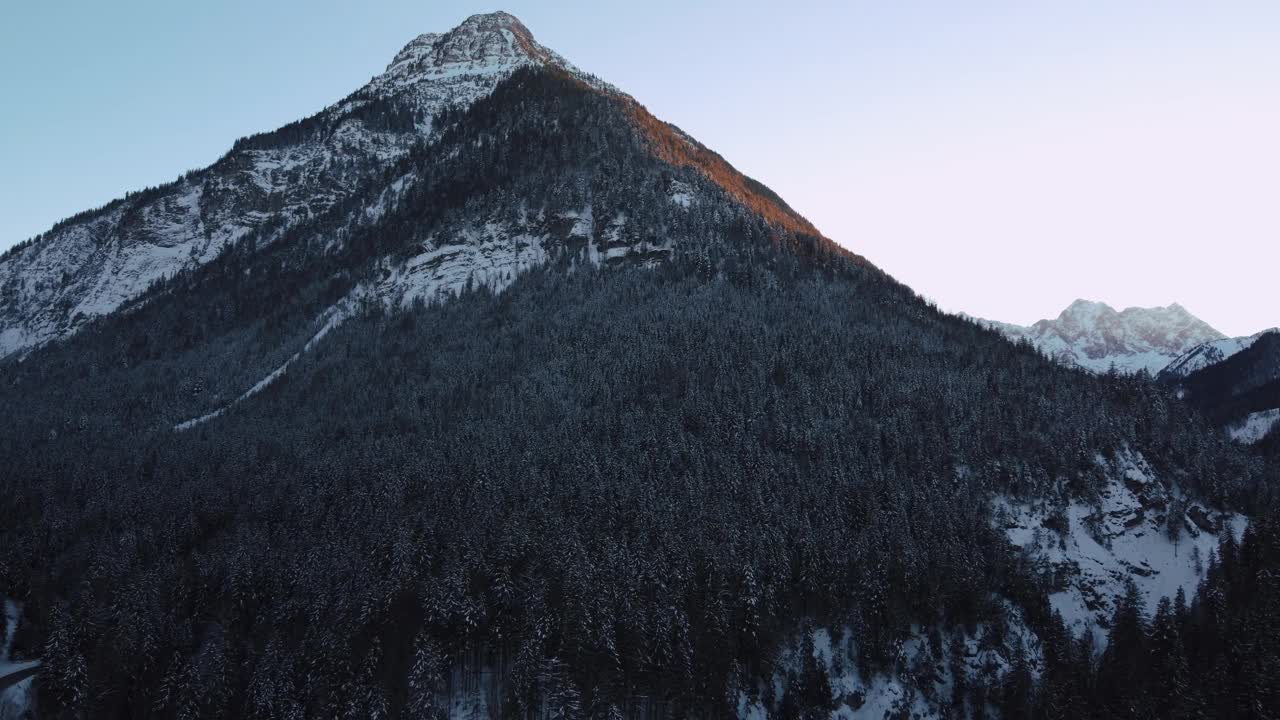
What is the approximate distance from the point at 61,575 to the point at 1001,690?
12183cm

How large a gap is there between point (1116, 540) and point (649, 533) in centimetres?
7346

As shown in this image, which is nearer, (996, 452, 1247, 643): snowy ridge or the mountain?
the mountain

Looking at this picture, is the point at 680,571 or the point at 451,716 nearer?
the point at 451,716

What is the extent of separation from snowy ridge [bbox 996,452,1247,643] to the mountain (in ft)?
1.58

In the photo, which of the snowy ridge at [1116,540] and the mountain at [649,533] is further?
the snowy ridge at [1116,540]

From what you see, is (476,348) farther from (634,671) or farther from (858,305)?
(634,671)

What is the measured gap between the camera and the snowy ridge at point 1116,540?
368ft

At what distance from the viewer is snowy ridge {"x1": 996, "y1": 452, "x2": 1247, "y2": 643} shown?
4414 inches

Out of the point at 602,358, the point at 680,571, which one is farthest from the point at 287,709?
the point at 602,358

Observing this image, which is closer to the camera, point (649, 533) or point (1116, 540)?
point (649, 533)

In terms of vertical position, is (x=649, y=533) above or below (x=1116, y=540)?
above

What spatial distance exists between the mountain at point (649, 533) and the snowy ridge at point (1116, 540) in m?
0.48

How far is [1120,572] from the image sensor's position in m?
116

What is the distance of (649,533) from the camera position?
10550cm
